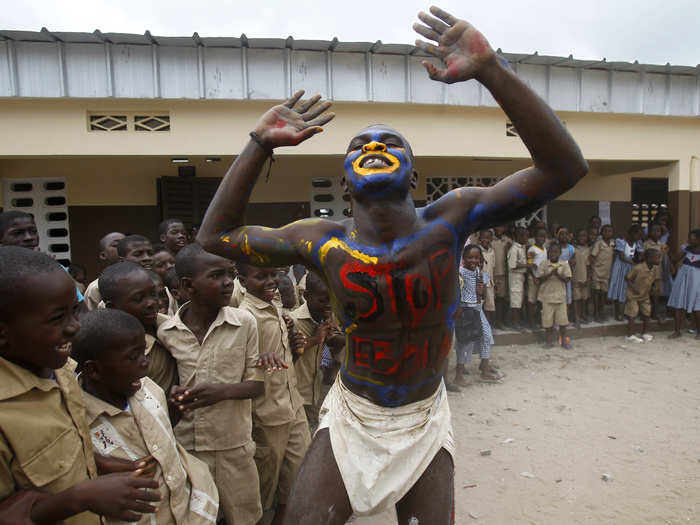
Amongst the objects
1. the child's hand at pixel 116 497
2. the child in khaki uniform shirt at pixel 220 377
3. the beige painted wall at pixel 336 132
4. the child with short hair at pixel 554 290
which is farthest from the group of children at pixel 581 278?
the child's hand at pixel 116 497

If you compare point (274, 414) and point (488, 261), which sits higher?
point (488, 261)

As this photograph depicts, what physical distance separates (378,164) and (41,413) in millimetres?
1293

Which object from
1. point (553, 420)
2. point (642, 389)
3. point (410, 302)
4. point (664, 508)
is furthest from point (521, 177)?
point (642, 389)

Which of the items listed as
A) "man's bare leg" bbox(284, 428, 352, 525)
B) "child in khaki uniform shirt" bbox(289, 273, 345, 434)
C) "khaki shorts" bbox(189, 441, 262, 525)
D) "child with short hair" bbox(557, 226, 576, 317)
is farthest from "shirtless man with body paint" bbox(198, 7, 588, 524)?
"child with short hair" bbox(557, 226, 576, 317)

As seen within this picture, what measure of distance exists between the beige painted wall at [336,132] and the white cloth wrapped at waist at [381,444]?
486 cm

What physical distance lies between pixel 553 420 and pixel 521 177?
3556 millimetres

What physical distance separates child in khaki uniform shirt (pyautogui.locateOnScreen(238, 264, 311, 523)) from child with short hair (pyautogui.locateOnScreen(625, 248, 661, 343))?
6.22 metres

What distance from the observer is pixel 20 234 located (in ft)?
10.7

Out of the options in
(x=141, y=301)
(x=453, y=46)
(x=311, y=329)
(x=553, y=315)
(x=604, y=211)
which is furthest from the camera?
(x=604, y=211)

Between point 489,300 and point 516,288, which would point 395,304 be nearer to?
point 489,300

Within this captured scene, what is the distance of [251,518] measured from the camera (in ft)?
7.84

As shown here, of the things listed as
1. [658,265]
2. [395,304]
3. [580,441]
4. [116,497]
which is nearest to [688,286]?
[658,265]

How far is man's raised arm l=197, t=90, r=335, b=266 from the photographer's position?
1.72 metres

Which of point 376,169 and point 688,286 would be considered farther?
point 688,286
